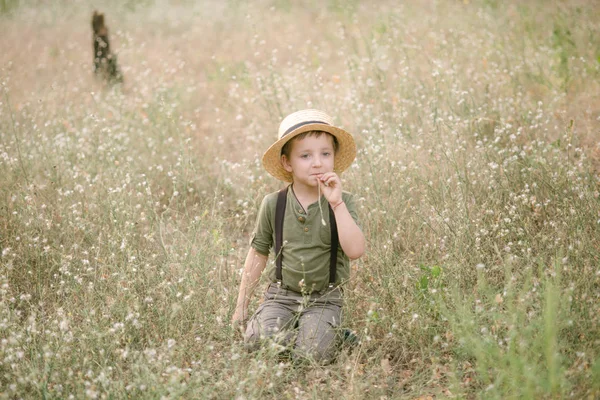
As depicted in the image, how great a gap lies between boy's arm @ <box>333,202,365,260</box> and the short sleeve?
52cm

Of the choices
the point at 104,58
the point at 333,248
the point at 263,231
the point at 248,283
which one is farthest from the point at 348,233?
the point at 104,58

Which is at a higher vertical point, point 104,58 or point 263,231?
point 104,58

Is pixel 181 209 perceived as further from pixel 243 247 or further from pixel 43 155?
pixel 43 155

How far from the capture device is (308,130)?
11.4 feet

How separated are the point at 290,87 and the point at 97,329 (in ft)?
13.0

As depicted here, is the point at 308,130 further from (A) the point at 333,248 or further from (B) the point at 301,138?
(A) the point at 333,248

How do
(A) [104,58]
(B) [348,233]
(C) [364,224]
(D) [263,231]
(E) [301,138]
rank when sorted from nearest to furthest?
(B) [348,233] → (E) [301,138] → (D) [263,231] → (C) [364,224] → (A) [104,58]

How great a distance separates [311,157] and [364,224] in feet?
4.16

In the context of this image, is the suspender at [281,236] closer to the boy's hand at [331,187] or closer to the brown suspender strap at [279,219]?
the brown suspender strap at [279,219]

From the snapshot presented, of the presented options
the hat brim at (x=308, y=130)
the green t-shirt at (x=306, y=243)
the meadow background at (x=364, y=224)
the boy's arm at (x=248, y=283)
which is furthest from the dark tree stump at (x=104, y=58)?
the green t-shirt at (x=306, y=243)

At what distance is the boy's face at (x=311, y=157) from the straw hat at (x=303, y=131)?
63 mm

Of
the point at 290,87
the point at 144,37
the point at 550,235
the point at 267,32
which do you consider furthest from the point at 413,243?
the point at 144,37

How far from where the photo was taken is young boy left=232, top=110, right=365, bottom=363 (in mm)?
3445

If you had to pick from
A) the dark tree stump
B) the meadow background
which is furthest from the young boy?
the dark tree stump
